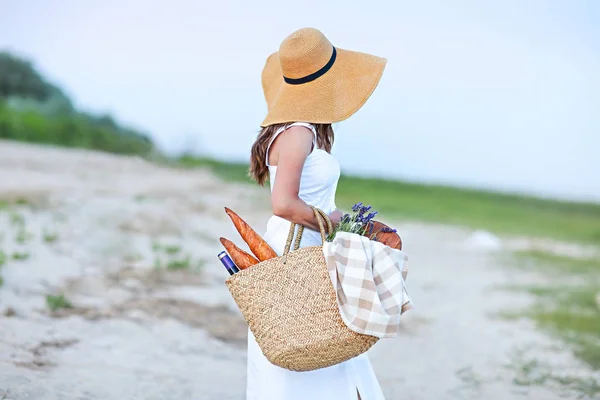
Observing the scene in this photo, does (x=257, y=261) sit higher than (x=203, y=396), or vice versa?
(x=257, y=261)

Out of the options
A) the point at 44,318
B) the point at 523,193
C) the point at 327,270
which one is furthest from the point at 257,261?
the point at 523,193

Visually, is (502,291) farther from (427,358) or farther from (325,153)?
(325,153)

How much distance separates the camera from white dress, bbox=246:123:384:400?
232 cm

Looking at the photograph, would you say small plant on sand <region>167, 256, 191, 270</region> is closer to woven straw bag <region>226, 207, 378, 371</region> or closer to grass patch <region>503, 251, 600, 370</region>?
grass patch <region>503, 251, 600, 370</region>

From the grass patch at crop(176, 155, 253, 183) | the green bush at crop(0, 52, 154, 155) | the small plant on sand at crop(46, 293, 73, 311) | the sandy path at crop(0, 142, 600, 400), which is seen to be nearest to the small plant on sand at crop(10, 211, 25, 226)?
the sandy path at crop(0, 142, 600, 400)

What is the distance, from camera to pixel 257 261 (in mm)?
2260

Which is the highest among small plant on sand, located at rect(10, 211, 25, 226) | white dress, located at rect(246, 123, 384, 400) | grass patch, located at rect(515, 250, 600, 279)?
white dress, located at rect(246, 123, 384, 400)

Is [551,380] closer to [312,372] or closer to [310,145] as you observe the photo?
[312,372]

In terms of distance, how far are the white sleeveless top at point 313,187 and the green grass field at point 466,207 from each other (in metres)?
10.3

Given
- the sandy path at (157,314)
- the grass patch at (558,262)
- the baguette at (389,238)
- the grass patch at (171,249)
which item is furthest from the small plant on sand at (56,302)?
the grass patch at (558,262)

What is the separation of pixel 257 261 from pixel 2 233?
175 inches

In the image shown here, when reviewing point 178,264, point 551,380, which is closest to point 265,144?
point 551,380

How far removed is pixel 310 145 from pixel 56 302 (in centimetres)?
288

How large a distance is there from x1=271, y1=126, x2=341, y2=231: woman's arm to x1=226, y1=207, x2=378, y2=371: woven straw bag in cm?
13
